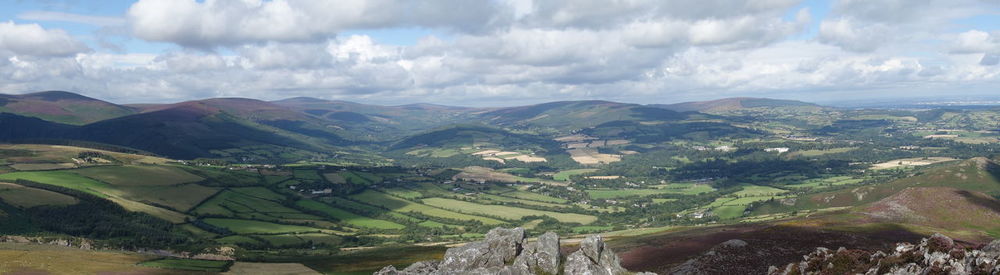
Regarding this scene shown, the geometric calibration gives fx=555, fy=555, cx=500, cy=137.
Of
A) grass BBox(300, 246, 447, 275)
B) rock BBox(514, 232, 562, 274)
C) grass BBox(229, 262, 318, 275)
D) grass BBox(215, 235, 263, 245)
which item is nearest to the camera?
rock BBox(514, 232, 562, 274)

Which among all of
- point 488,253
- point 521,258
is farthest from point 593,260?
point 488,253

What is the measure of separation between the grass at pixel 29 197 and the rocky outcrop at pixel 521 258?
584 ft

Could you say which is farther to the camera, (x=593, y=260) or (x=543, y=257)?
(x=593, y=260)

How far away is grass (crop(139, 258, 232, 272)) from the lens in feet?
341

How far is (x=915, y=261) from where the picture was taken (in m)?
44.8

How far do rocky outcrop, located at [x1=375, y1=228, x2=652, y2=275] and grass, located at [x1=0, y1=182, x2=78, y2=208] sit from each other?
178 meters

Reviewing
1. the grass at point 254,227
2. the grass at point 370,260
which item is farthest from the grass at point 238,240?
the grass at point 370,260

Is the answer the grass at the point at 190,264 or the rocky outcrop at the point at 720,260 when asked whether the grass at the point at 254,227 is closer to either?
the grass at the point at 190,264

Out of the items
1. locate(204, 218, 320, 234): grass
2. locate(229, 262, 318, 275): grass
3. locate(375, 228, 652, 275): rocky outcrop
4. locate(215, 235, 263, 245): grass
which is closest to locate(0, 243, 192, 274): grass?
locate(229, 262, 318, 275): grass

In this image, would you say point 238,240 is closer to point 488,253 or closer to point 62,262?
point 62,262

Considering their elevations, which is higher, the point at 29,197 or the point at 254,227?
the point at 29,197

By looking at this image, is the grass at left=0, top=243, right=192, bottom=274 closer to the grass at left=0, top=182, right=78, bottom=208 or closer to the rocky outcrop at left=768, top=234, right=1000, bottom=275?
the grass at left=0, top=182, right=78, bottom=208

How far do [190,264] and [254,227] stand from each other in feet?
267

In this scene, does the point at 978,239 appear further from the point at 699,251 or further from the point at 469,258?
the point at 469,258
